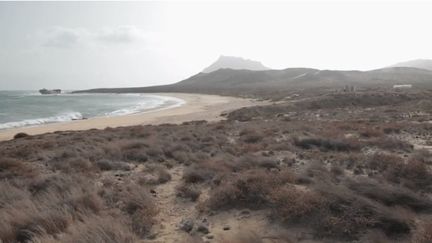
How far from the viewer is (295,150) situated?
11.4 meters

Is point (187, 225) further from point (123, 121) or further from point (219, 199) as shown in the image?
point (123, 121)

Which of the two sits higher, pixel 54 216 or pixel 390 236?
pixel 54 216

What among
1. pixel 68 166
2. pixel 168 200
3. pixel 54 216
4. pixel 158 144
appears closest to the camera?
pixel 54 216

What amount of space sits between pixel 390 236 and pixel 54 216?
204 inches

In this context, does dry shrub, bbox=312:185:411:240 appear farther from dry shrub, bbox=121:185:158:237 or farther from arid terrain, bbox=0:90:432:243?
dry shrub, bbox=121:185:158:237

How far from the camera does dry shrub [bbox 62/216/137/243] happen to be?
4387 millimetres

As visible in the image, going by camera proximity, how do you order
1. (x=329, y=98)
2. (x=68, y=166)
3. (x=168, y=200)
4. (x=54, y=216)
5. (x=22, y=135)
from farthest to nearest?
(x=329, y=98) → (x=22, y=135) → (x=68, y=166) → (x=168, y=200) → (x=54, y=216)

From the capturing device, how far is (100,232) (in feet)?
14.9

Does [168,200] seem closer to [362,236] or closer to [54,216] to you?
[54,216]

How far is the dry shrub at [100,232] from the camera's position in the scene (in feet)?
14.4

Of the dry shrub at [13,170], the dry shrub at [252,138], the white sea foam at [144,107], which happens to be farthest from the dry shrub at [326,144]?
the white sea foam at [144,107]

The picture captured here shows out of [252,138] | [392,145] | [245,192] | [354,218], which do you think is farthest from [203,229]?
[252,138]

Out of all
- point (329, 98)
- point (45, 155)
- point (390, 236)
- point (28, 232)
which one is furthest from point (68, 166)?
point (329, 98)

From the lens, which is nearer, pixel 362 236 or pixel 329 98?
pixel 362 236
